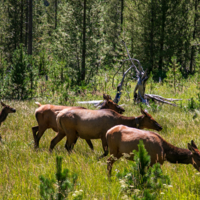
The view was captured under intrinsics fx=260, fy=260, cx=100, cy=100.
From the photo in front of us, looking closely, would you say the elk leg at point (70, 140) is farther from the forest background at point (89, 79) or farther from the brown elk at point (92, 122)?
the forest background at point (89, 79)

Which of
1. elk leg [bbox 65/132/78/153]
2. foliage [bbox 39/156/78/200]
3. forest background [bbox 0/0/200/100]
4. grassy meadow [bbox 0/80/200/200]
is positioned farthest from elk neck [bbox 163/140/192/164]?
forest background [bbox 0/0/200/100]

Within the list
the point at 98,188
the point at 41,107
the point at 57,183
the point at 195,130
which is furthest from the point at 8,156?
the point at 195,130

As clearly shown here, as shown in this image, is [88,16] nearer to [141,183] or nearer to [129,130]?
[129,130]

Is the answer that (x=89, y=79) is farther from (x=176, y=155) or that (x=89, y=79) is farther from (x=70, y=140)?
(x=176, y=155)

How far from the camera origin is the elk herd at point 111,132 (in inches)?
189

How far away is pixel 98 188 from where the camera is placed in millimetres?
4301

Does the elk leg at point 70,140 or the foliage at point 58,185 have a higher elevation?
the foliage at point 58,185

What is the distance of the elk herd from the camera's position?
189 inches

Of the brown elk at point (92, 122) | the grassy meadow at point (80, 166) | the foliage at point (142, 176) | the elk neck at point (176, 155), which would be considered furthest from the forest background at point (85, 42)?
the foliage at point (142, 176)

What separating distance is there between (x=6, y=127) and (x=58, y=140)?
121 inches

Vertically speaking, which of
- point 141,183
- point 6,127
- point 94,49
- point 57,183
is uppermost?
point 94,49

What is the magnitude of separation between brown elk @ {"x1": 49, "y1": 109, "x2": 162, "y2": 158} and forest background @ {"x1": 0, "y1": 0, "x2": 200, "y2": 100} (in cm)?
513

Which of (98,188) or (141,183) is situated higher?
(141,183)

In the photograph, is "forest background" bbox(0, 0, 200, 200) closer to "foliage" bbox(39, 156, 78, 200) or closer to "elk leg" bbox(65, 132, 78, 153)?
"elk leg" bbox(65, 132, 78, 153)
